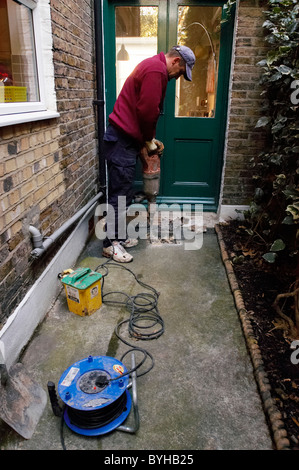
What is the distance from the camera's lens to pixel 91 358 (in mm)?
1994

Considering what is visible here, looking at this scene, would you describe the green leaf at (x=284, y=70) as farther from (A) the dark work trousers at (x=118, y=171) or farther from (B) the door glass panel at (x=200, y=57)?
(A) the dark work trousers at (x=118, y=171)

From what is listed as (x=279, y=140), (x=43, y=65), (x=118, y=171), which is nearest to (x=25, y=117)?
(x=43, y=65)

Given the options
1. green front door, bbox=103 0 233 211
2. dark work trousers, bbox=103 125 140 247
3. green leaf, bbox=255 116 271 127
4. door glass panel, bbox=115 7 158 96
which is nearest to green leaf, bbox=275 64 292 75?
green leaf, bbox=255 116 271 127

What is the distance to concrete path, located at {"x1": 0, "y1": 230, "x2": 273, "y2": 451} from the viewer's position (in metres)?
1.72

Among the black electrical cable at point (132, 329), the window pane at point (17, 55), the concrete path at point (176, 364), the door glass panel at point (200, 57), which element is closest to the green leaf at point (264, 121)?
the door glass panel at point (200, 57)

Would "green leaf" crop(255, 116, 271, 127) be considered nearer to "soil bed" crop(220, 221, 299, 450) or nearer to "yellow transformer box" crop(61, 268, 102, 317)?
"soil bed" crop(220, 221, 299, 450)

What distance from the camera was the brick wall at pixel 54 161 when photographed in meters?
2.11

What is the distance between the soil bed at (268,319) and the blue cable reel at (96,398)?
33.1 inches

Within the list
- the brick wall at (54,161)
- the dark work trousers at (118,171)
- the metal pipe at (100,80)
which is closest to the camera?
→ the brick wall at (54,161)

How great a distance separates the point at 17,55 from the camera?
2477 mm

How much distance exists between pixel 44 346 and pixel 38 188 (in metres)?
1.17

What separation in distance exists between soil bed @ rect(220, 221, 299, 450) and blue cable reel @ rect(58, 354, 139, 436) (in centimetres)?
84

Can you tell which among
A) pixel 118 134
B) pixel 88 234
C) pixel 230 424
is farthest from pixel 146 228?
pixel 230 424

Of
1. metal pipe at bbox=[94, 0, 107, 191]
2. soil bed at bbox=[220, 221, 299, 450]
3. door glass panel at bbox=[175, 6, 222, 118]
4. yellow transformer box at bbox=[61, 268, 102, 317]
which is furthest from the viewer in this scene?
door glass panel at bbox=[175, 6, 222, 118]
